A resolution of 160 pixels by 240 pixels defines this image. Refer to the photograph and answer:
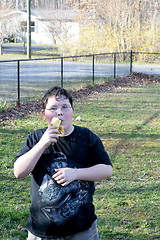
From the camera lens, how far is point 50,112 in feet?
7.50

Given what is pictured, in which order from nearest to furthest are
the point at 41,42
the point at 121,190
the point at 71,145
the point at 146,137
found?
1. the point at 71,145
2. the point at 121,190
3. the point at 146,137
4. the point at 41,42

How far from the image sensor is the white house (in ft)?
125

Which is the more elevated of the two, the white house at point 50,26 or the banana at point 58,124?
the white house at point 50,26

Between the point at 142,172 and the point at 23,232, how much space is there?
8.03ft

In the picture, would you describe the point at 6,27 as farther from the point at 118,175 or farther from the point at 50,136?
the point at 50,136

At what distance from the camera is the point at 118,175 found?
5.76 m

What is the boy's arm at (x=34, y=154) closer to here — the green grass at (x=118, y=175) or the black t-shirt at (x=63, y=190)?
the black t-shirt at (x=63, y=190)

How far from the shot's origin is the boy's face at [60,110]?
7.38ft

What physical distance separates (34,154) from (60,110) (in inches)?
11.4

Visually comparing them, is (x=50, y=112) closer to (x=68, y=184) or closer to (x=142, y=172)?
(x=68, y=184)

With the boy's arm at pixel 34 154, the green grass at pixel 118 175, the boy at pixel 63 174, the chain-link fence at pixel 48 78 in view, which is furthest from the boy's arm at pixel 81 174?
the chain-link fence at pixel 48 78

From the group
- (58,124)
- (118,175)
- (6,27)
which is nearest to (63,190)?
(58,124)

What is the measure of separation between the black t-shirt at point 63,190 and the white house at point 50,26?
2951 cm

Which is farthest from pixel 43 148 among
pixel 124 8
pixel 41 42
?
pixel 41 42
